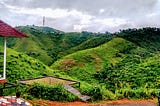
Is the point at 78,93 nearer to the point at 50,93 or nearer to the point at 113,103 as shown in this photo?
the point at 50,93

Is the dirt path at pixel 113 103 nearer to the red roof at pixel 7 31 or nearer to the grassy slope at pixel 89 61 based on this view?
the red roof at pixel 7 31

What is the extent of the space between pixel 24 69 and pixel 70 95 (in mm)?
13490

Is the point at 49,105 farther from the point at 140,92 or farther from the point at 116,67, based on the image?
the point at 116,67

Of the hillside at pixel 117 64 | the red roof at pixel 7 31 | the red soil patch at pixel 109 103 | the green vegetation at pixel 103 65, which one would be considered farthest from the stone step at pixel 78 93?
the hillside at pixel 117 64

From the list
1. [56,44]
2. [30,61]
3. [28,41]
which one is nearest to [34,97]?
[30,61]

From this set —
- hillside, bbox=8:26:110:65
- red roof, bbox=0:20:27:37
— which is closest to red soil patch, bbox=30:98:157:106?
red roof, bbox=0:20:27:37

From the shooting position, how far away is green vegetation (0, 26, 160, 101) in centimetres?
1488

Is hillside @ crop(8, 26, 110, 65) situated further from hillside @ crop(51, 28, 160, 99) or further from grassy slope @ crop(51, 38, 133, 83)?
grassy slope @ crop(51, 38, 133, 83)

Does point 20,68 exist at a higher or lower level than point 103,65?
higher

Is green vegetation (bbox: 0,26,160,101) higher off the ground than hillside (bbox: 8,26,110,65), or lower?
lower

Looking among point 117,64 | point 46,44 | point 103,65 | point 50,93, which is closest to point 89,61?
point 103,65

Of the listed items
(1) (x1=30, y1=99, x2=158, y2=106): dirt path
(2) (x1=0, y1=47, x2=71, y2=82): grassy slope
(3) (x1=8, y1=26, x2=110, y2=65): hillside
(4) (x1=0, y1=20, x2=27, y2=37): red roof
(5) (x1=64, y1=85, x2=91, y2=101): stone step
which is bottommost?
(1) (x1=30, y1=99, x2=158, y2=106): dirt path

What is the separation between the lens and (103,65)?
50.5 meters

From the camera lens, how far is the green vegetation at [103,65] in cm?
1488
